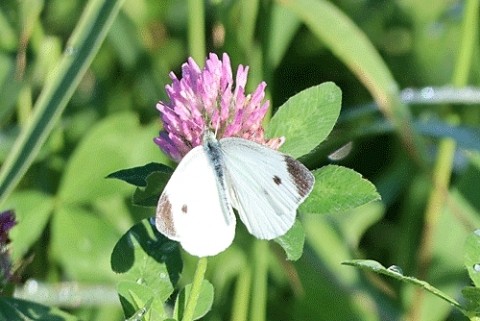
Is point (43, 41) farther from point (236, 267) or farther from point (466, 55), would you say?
point (466, 55)

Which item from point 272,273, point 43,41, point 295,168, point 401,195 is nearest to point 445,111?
point 401,195

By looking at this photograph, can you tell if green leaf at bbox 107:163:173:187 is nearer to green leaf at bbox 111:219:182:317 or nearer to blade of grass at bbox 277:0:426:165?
green leaf at bbox 111:219:182:317

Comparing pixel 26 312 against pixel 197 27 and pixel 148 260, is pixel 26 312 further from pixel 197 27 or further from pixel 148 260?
pixel 197 27

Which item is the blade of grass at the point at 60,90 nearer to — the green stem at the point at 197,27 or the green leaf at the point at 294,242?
the green stem at the point at 197,27

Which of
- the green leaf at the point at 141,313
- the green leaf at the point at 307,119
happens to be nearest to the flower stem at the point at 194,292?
the green leaf at the point at 141,313

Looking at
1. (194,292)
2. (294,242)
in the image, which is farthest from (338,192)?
(194,292)

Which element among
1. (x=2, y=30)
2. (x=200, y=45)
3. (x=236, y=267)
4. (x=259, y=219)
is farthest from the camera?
(x=2, y=30)
